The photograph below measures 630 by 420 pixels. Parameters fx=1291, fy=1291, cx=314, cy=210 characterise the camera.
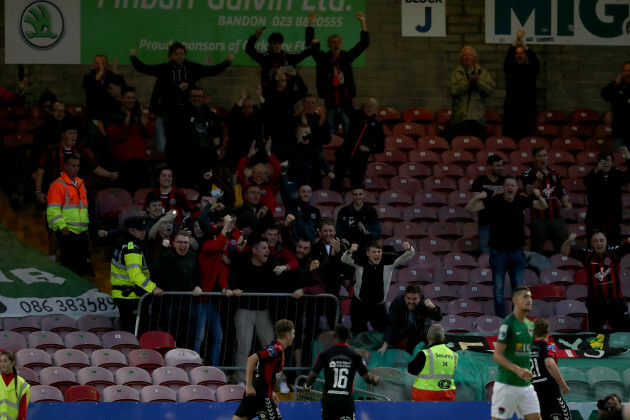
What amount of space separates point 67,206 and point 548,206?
21.8ft

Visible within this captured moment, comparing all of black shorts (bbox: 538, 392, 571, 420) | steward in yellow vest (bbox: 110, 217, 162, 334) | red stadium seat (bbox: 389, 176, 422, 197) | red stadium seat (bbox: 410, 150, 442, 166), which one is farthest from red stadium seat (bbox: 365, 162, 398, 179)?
black shorts (bbox: 538, 392, 571, 420)

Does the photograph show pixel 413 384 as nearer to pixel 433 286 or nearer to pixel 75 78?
pixel 433 286

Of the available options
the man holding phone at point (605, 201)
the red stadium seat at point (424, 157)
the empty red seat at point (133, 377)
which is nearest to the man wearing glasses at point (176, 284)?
the empty red seat at point (133, 377)

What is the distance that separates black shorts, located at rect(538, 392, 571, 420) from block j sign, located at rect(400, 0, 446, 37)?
1089 centimetres

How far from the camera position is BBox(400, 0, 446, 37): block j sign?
22.4 m

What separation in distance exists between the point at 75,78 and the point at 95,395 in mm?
9876

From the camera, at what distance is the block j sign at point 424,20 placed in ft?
73.4

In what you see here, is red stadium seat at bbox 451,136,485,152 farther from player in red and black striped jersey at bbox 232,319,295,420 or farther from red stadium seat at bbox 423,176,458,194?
player in red and black striped jersey at bbox 232,319,295,420

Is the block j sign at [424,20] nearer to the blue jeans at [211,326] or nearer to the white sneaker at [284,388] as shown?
the blue jeans at [211,326]

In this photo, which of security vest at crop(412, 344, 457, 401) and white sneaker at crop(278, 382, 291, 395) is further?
white sneaker at crop(278, 382, 291, 395)

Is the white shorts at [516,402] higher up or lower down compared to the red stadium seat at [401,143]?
lower down

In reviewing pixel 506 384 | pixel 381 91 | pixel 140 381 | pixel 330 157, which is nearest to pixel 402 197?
pixel 330 157

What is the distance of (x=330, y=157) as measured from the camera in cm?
2009

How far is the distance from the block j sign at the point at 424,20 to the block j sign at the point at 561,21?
2.66 ft
